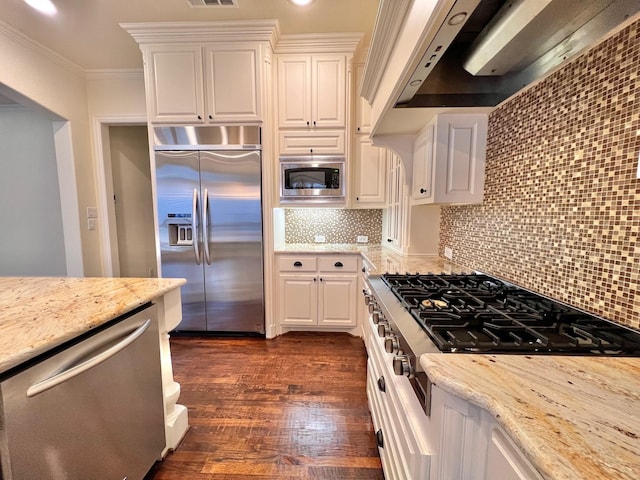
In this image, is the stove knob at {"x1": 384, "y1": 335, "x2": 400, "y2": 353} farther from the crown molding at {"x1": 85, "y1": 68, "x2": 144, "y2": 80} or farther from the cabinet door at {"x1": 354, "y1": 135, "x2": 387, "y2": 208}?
the crown molding at {"x1": 85, "y1": 68, "x2": 144, "y2": 80}

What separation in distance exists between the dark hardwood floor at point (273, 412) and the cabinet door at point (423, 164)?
146cm

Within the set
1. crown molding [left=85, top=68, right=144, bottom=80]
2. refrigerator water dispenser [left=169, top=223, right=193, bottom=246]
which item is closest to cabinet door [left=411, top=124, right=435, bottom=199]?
refrigerator water dispenser [left=169, top=223, right=193, bottom=246]

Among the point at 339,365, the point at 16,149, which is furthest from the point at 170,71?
the point at 339,365

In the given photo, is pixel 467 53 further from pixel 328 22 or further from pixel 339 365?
pixel 339 365

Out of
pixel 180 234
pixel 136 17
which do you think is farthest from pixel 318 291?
pixel 136 17

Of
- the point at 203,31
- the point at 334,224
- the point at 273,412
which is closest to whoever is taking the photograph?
the point at 273,412

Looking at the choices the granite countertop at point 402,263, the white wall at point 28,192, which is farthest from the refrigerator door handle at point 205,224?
the white wall at point 28,192

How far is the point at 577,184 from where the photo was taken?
0.97m

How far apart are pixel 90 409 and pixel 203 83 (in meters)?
2.61

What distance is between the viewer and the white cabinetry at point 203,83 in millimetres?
2467

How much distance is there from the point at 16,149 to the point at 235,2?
10.6 feet

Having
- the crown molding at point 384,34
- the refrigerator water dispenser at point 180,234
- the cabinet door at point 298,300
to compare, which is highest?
the crown molding at point 384,34

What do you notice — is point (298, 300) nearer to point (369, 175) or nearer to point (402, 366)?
point (369, 175)

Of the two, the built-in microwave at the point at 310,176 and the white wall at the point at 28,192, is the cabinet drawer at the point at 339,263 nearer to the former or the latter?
the built-in microwave at the point at 310,176
